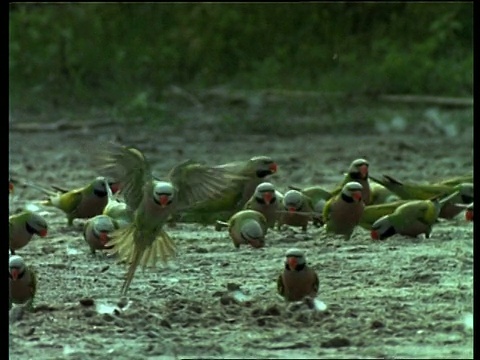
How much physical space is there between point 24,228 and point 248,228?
43.7 inches

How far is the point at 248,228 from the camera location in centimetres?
680

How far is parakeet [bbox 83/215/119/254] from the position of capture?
664 centimetres

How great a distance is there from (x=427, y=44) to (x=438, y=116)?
173cm

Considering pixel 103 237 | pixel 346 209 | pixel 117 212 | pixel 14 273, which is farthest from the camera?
pixel 346 209

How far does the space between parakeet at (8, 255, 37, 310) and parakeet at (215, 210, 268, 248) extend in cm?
160

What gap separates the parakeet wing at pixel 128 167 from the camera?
19.8 ft

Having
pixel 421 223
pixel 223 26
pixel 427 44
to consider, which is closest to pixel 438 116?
pixel 427 44

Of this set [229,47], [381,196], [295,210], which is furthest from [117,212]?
[229,47]

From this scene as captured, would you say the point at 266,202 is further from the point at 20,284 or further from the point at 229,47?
the point at 229,47

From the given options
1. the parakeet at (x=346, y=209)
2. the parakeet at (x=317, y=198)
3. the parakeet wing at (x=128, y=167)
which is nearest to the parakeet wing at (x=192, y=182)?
the parakeet wing at (x=128, y=167)

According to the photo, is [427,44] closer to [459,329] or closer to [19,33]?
[19,33]

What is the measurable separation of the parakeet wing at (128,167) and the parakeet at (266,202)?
115cm

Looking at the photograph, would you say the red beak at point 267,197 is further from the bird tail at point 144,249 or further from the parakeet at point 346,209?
A: the bird tail at point 144,249

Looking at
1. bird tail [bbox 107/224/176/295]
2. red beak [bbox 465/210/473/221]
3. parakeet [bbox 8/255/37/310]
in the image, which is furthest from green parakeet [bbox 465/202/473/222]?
parakeet [bbox 8/255/37/310]
